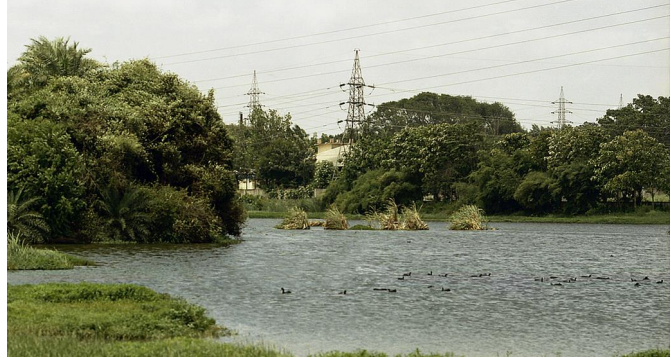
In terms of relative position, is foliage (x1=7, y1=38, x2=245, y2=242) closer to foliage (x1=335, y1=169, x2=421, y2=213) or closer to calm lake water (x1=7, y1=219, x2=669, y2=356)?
calm lake water (x1=7, y1=219, x2=669, y2=356)

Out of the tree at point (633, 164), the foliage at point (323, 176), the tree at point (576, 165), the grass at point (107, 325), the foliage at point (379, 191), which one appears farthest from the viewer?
the foliage at point (323, 176)

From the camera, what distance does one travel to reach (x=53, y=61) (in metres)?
65.4

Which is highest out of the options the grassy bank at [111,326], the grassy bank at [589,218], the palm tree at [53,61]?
the palm tree at [53,61]

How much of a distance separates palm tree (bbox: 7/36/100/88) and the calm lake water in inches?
724

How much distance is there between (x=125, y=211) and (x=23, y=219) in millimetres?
6527

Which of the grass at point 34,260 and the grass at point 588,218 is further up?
the grass at point 588,218

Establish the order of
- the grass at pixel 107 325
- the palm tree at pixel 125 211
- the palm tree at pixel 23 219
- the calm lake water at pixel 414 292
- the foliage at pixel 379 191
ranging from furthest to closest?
the foliage at pixel 379 191
the palm tree at pixel 125 211
the palm tree at pixel 23 219
the calm lake water at pixel 414 292
the grass at pixel 107 325

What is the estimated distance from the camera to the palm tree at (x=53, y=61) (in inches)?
2566

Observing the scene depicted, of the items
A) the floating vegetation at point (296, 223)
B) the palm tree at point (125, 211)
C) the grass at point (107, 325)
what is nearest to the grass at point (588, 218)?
the floating vegetation at point (296, 223)

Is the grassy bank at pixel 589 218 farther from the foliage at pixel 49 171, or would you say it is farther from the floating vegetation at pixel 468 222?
the foliage at pixel 49 171

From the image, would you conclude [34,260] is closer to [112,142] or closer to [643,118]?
[112,142]

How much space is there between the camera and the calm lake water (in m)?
23.4

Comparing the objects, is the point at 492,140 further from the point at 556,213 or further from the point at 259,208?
the point at 259,208

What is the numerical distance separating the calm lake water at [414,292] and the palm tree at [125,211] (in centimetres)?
186
